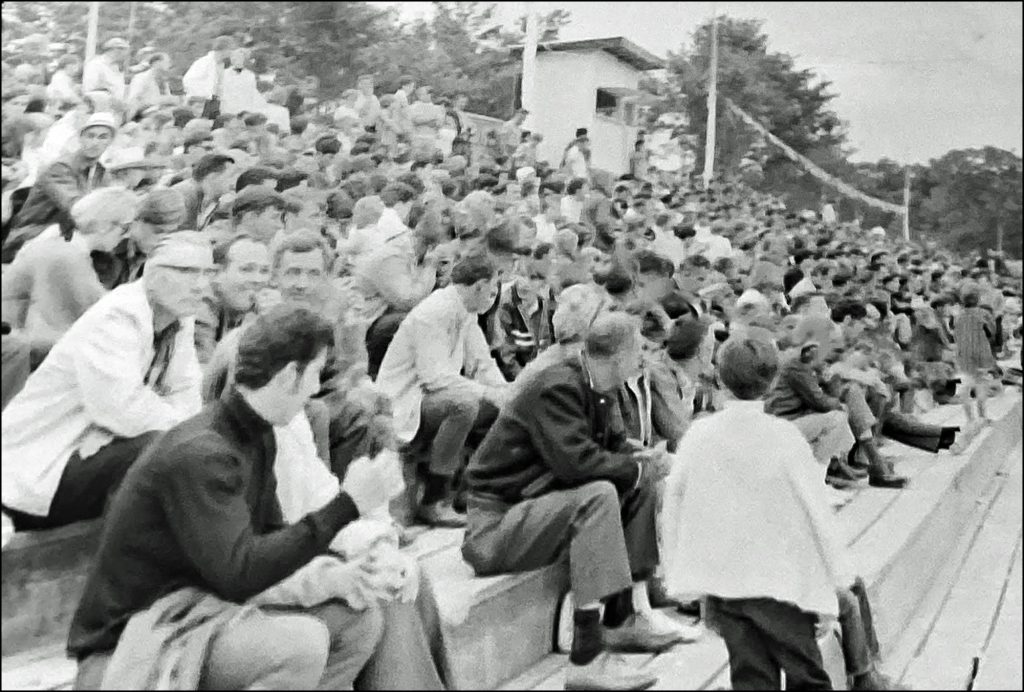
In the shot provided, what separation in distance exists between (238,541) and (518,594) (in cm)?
101

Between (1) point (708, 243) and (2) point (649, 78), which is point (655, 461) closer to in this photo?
(2) point (649, 78)

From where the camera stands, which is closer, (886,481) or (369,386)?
(369,386)

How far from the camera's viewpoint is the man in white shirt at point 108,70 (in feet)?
7.13

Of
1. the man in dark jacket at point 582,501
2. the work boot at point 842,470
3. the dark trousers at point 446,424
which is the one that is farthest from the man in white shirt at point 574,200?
the work boot at point 842,470

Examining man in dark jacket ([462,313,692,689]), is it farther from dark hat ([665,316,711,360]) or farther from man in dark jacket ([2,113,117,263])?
man in dark jacket ([2,113,117,263])

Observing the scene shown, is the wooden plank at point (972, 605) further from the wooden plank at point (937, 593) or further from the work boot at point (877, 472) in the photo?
the work boot at point (877, 472)

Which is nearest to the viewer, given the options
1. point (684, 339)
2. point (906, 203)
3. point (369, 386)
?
point (369, 386)

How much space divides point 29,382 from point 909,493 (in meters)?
3.75

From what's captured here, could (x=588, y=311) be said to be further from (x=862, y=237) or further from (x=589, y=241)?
(x=862, y=237)

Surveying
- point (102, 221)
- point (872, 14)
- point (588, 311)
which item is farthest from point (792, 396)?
point (102, 221)

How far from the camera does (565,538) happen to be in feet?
8.25

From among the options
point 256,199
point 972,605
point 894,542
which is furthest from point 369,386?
point 972,605

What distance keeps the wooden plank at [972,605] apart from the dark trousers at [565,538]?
127 centimetres

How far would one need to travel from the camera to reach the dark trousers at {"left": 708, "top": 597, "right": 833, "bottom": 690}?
2.34 meters
